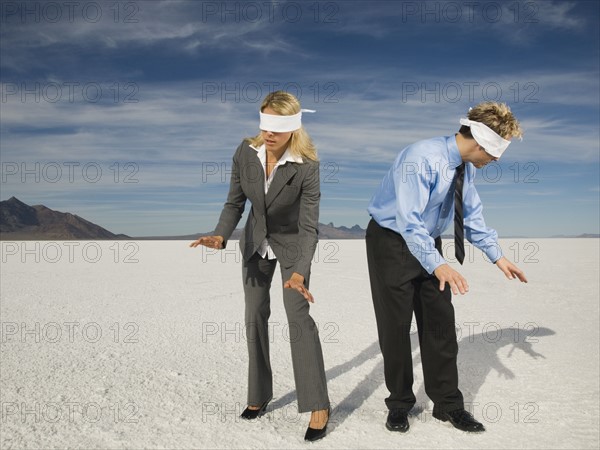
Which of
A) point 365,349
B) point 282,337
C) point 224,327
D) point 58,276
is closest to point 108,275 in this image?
point 58,276

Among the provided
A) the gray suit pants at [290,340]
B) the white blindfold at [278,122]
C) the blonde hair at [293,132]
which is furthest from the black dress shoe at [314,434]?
the white blindfold at [278,122]

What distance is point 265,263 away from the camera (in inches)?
139

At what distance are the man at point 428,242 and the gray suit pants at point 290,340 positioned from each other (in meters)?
0.48

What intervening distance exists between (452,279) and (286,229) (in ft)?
3.48

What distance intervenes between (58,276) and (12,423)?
949 centimetres

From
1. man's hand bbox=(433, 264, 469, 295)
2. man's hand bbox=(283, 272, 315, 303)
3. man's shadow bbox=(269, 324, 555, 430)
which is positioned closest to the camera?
man's hand bbox=(433, 264, 469, 295)

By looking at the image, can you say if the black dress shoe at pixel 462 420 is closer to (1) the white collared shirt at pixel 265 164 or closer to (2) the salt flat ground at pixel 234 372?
(2) the salt flat ground at pixel 234 372

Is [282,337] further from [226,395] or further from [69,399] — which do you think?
[69,399]

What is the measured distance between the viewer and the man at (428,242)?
3.13 m

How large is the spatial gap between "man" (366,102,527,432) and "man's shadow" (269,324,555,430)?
1.42ft

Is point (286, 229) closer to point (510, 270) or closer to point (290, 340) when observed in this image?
point (290, 340)

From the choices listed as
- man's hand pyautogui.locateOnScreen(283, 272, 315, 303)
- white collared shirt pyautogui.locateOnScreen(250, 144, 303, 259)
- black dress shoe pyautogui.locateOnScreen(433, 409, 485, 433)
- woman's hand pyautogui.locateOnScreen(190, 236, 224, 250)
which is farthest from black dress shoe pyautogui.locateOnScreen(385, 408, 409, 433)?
woman's hand pyautogui.locateOnScreen(190, 236, 224, 250)

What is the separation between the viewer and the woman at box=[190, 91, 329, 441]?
3271 mm

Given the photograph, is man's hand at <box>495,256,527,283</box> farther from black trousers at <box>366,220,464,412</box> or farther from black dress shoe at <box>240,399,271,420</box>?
black dress shoe at <box>240,399,271,420</box>
